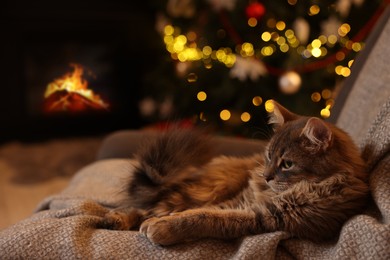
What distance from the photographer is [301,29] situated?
2361mm

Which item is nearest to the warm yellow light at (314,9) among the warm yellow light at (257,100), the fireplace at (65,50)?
the warm yellow light at (257,100)

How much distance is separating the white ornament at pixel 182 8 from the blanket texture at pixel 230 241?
205cm

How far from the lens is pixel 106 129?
3.69m

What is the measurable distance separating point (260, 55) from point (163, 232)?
1859 mm

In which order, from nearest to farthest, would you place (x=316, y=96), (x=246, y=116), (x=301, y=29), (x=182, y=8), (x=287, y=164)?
(x=287, y=164) < (x=301, y=29) < (x=316, y=96) < (x=246, y=116) < (x=182, y=8)

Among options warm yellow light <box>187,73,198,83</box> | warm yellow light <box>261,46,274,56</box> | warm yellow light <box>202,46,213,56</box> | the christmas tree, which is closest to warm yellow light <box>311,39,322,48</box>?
the christmas tree

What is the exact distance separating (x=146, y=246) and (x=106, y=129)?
9.26 ft

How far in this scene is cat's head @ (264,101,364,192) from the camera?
0.97m

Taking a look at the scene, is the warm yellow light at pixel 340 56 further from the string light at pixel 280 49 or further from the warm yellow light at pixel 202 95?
the warm yellow light at pixel 202 95

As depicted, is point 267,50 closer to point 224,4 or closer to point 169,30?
point 224,4

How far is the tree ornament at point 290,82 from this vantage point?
244cm

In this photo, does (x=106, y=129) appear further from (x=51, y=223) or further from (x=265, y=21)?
(x=51, y=223)

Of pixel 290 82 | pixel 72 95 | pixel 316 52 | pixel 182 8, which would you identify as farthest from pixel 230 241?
pixel 182 8

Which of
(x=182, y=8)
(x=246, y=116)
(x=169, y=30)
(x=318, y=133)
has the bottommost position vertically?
(x=246, y=116)
